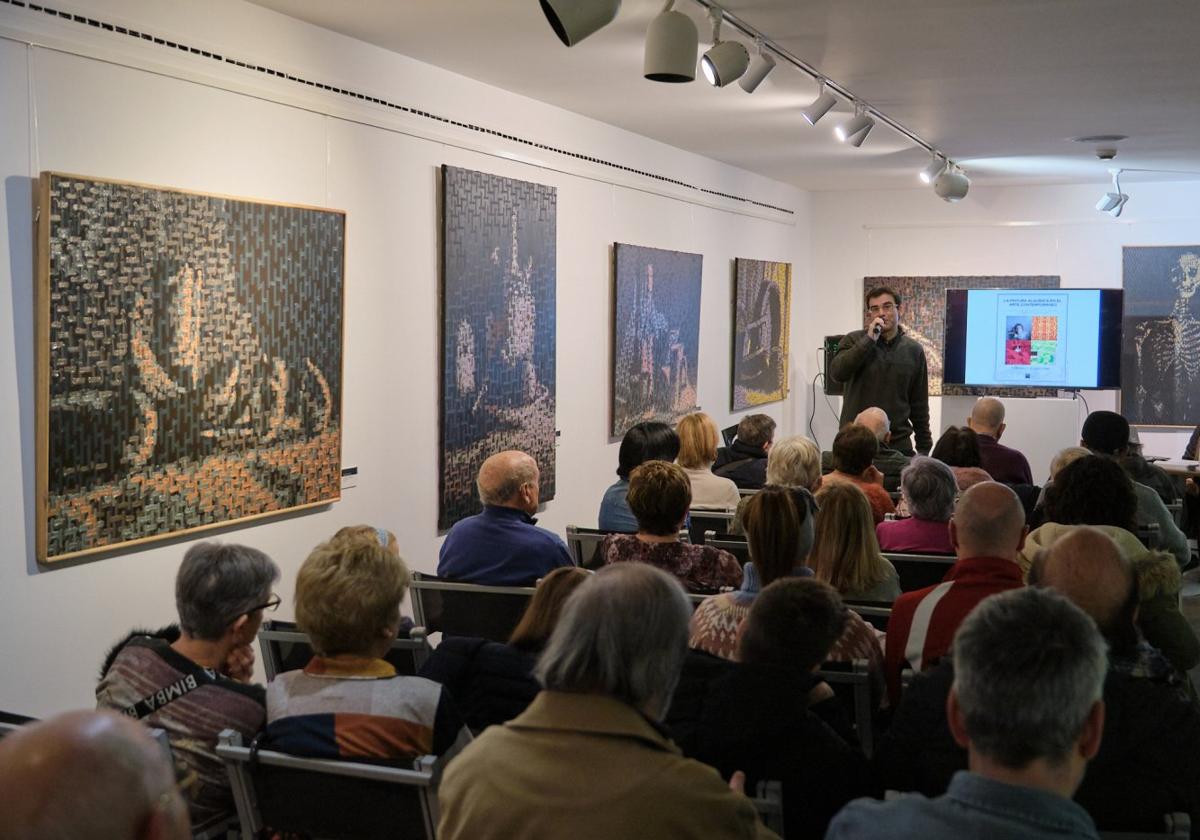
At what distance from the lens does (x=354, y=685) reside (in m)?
2.42

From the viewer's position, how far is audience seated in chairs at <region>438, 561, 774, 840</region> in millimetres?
1713

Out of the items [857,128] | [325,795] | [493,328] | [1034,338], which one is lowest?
[325,795]

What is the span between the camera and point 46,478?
12.7 feet

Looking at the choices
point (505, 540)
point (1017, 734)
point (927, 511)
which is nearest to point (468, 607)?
point (505, 540)

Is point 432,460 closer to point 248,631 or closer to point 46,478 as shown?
point 46,478

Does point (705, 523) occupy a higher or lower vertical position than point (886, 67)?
lower

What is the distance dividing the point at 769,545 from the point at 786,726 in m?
1.08

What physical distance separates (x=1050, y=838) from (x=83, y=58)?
381 centimetres

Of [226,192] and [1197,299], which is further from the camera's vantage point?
[1197,299]

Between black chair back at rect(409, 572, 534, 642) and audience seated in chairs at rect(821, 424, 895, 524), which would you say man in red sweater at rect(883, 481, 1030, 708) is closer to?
black chair back at rect(409, 572, 534, 642)

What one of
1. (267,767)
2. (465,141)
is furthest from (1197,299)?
(267,767)

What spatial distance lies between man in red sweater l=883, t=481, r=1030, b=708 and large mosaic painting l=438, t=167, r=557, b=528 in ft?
11.3

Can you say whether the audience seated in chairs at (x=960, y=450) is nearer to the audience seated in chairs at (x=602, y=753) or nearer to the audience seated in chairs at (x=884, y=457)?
the audience seated in chairs at (x=884, y=457)

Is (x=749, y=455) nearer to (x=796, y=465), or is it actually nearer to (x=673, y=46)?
(x=796, y=465)
